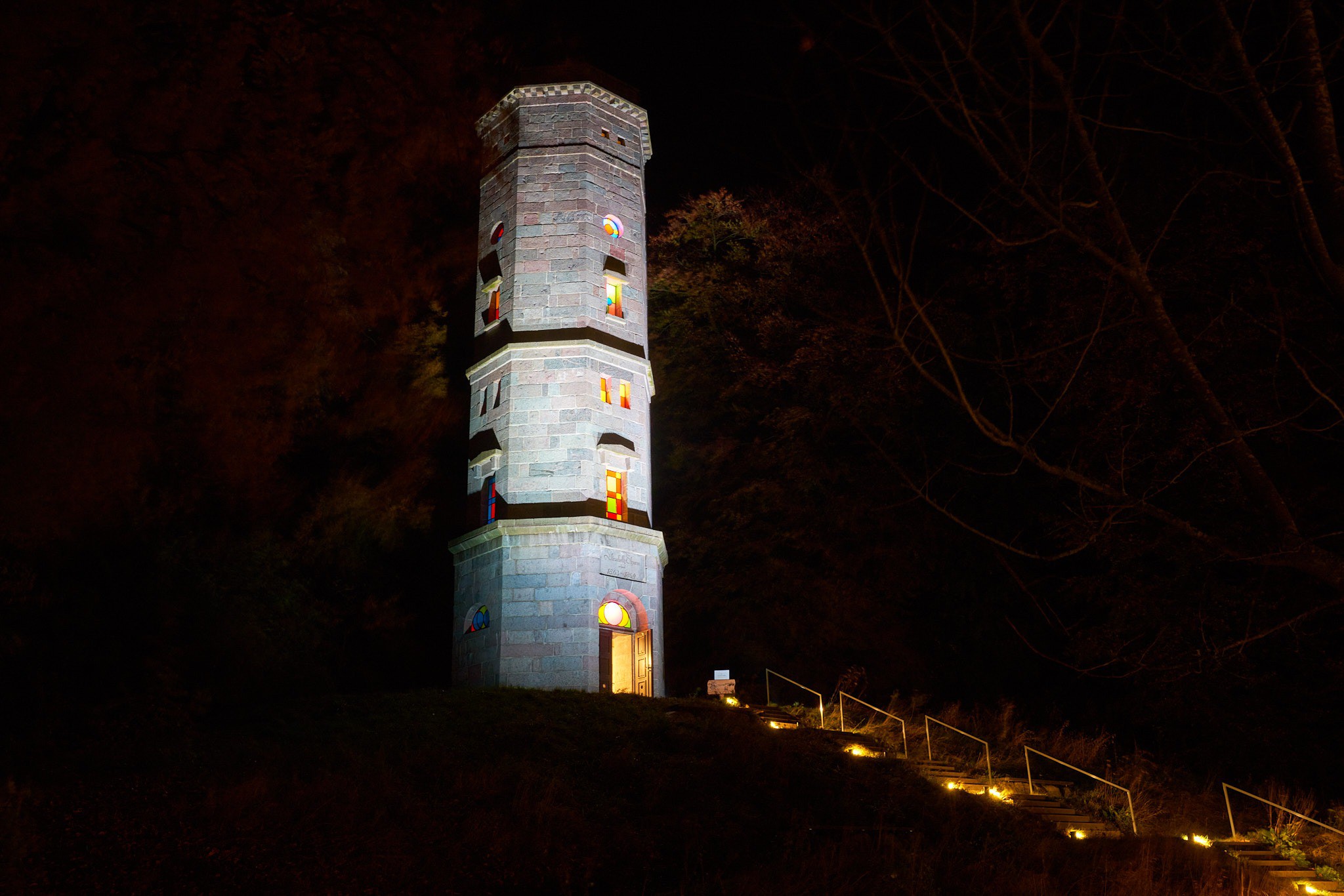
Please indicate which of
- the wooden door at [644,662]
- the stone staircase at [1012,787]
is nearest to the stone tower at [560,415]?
the wooden door at [644,662]

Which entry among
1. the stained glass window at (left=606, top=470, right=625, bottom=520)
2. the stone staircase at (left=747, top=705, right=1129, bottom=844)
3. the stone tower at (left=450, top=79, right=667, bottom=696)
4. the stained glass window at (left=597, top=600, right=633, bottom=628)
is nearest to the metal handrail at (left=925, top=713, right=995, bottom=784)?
the stone staircase at (left=747, top=705, right=1129, bottom=844)

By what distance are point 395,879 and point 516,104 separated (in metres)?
18.0

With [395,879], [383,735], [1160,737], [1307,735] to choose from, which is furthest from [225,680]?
[1307,735]

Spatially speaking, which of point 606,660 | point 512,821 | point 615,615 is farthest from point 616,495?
point 512,821

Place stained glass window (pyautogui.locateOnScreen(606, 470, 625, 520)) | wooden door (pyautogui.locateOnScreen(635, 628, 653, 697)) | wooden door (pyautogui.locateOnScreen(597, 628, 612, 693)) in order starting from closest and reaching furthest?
wooden door (pyautogui.locateOnScreen(635, 628, 653, 697))
stained glass window (pyautogui.locateOnScreen(606, 470, 625, 520))
wooden door (pyautogui.locateOnScreen(597, 628, 612, 693))

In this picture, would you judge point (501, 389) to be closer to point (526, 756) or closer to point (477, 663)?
point (477, 663)

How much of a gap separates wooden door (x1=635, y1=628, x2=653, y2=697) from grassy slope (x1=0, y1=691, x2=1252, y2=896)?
5.16 meters

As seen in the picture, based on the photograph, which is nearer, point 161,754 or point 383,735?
point 161,754

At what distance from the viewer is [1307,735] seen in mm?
17688

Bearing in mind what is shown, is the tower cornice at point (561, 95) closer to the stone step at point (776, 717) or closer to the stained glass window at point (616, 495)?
the stained glass window at point (616, 495)

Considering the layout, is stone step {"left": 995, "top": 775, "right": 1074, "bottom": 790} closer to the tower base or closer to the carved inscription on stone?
the tower base

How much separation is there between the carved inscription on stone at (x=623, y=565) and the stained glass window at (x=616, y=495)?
0.77 m

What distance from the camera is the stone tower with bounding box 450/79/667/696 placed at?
1941 centimetres

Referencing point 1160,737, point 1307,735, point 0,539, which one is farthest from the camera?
point 1160,737
